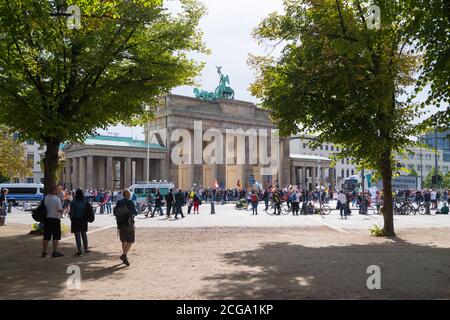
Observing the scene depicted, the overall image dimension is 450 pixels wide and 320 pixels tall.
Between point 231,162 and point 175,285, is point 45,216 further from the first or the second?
point 231,162

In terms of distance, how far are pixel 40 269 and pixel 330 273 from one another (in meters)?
6.48

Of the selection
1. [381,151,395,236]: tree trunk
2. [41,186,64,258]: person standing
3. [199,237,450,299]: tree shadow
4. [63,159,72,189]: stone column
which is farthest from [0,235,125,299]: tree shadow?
[63,159,72,189]: stone column

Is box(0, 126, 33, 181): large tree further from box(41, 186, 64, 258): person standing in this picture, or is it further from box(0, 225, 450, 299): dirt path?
box(41, 186, 64, 258): person standing

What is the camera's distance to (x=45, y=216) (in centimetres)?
1353

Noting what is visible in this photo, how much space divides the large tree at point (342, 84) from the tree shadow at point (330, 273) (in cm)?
446

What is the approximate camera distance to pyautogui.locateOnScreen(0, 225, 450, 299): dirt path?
8.36 metres

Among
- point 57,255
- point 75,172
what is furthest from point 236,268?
point 75,172

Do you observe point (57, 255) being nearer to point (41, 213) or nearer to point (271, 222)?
point (41, 213)

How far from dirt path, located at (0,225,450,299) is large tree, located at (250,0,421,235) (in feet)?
12.3

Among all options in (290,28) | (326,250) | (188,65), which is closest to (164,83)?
(188,65)

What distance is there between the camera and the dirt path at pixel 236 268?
27.4ft

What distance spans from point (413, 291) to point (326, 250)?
6.00m

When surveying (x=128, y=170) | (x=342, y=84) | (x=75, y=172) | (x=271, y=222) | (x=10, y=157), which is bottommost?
(x=271, y=222)

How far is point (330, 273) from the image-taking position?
10195 mm
